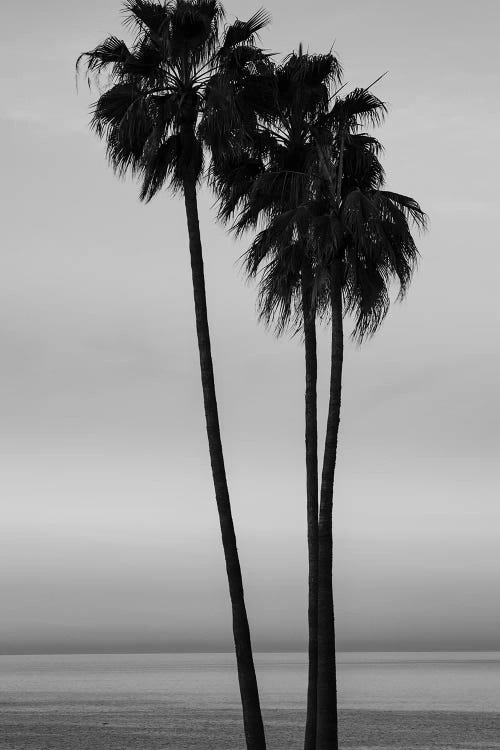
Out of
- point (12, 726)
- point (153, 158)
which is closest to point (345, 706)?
point (12, 726)

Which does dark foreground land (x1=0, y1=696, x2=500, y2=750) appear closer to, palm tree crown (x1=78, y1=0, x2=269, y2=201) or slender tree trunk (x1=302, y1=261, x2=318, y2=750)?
slender tree trunk (x1=302, y1=261, x2=318, y2=750)

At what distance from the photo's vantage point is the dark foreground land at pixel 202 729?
39.3 metres

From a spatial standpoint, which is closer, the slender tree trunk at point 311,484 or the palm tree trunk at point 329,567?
the palm tree trunk at point 329,567

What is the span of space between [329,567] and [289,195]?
9763 mm

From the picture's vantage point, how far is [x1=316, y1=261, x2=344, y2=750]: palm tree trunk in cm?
2289

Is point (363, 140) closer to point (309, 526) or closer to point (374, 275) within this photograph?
point (374, 275)

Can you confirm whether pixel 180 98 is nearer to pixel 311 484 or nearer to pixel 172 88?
pixel 172 88

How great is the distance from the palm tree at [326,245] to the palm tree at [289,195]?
35 millimetres

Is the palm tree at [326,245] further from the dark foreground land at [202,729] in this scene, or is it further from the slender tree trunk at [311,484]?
the dark foreground land at [202,729]

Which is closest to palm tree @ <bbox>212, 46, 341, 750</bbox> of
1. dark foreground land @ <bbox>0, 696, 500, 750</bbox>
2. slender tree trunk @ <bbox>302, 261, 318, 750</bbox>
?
slender tree trunk @ <bbox>302, 261, 318, 750</bbox>

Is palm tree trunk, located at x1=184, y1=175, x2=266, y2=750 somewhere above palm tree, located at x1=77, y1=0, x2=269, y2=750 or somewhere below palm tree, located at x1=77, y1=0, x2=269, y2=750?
below

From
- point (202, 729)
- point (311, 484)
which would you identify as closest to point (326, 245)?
point (311, 484)

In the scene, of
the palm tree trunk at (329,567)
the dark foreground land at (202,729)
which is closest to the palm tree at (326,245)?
the palm tree trunk at (329,567)

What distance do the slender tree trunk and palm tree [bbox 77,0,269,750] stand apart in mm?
2802
